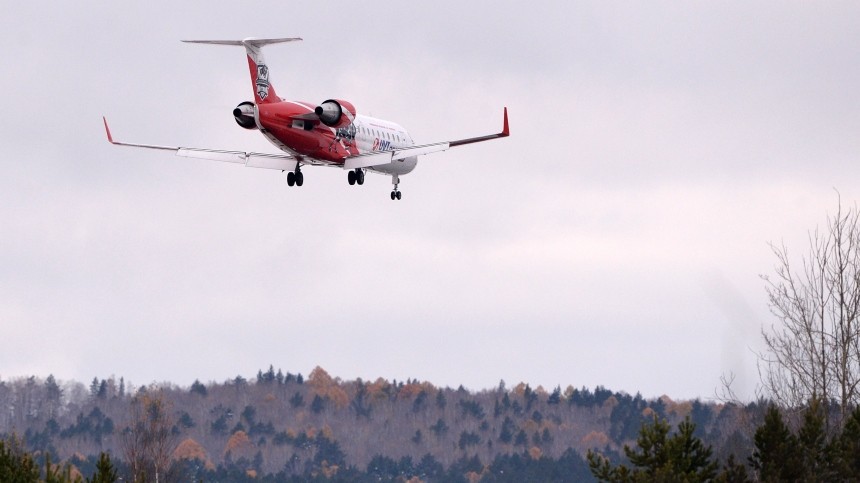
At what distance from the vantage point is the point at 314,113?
258 ft

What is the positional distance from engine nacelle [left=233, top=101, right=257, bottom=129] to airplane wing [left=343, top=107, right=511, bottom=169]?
15.3 feet

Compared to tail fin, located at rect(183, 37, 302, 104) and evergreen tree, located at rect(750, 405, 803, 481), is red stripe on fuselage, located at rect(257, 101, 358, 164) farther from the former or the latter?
evergreen tree, located at rect(750, 405, 803, 481)

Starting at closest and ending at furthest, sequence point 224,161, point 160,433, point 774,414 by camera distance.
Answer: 1. point 774,414
2. point 224,161
3. point 160,433

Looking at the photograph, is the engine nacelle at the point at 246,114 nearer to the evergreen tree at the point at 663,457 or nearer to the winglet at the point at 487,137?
the winglet at the point at 487,137

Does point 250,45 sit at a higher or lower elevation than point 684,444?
higher

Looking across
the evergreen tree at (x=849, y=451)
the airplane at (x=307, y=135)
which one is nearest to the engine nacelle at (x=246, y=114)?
the airplane at (x=307, y=135)

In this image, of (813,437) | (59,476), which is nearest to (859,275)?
(813,437)

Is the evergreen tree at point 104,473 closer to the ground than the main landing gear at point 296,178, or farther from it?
closer to the ground

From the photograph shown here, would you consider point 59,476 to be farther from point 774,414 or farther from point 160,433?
point 160,433

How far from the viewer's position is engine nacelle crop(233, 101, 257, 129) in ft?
259

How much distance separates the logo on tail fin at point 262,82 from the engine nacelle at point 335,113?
2.92m

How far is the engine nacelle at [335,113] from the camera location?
79.2 meters

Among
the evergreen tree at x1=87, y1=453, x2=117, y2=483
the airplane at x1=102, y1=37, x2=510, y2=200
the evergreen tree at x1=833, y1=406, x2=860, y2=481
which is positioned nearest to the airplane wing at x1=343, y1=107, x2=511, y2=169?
the airplane at x1=102, y1=37, x2=510, y2=200

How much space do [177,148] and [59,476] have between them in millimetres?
34983
